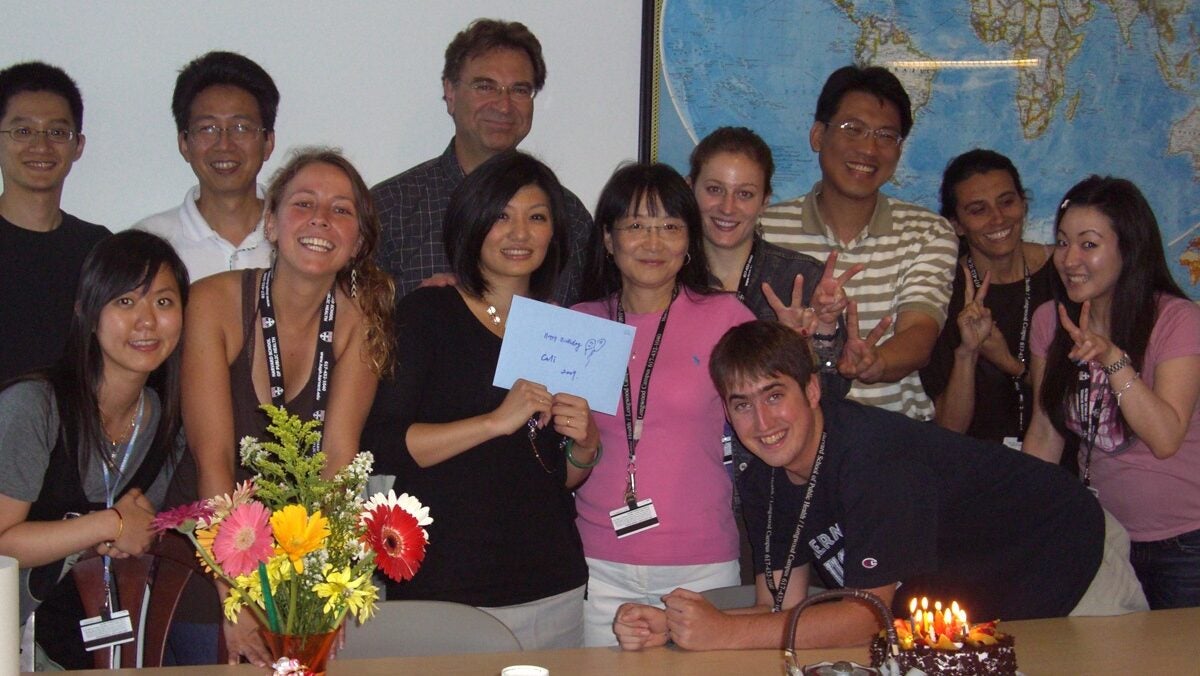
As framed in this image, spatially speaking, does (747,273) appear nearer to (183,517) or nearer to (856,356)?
(856,356)

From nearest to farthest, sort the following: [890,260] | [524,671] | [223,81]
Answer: [524,671]
[223,81]
[890,260]

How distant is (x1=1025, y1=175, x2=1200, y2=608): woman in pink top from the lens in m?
3.23

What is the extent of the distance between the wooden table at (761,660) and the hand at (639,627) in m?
0.02

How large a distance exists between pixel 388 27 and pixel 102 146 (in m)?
1.15


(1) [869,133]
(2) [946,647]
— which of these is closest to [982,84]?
(1) [869,133]

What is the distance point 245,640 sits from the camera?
2.42 meters

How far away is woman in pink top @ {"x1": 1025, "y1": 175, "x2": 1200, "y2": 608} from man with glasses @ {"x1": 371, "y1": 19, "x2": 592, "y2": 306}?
62.3 inches

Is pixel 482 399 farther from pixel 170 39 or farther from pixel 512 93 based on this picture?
pixel 170 39

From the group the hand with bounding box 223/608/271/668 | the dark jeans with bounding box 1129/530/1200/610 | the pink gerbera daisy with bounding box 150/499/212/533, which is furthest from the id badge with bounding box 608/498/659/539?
the dark jeans with bounding box 1129/530/1200/610

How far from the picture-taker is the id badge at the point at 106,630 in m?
2.58

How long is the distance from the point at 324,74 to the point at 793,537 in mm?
2610

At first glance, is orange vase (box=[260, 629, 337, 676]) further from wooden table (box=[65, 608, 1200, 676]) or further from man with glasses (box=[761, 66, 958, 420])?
man with glasses (box=[761, 66, 958, 420])

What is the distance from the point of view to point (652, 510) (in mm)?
2934

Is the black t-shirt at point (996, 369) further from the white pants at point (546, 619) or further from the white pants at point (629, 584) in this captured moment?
the white pants at point (546, 619)
